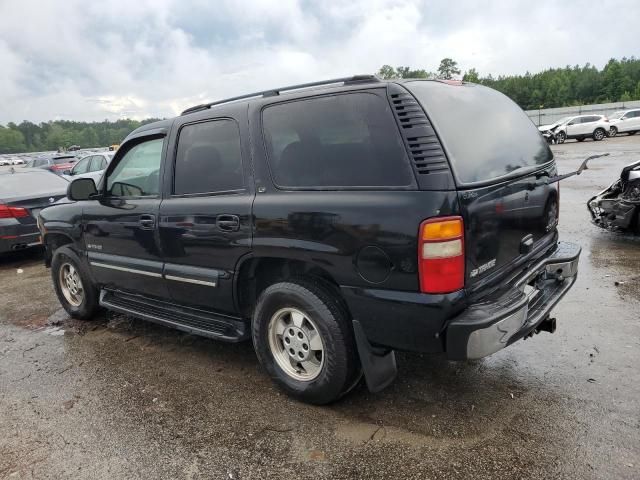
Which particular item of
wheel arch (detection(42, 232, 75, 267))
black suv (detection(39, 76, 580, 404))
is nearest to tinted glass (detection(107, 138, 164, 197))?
black suv (detection(39, 76, 580, 404))

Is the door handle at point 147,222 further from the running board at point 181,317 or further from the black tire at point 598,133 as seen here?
the black tire at point 598,133

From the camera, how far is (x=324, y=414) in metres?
3.03

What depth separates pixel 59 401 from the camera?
11.3ft

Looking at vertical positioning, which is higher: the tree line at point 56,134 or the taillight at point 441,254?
the tree line at point 56,134

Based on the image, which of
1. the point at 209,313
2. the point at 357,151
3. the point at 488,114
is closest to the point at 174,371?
the point at 209,313

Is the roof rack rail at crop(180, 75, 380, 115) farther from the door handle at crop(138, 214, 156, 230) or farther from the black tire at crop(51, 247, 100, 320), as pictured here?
the black tire at crop(51, 247, 100, 320)

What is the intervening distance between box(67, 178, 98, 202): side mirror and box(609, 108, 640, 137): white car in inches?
1300

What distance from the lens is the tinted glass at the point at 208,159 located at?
132 inches

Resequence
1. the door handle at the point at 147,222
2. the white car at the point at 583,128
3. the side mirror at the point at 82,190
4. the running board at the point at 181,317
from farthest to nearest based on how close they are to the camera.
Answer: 1. the white car at the point at 583,128
2. the side mirror at the point at 82,190
3. the door handle at the point at 147,222
4. the running board at the point at 181,317

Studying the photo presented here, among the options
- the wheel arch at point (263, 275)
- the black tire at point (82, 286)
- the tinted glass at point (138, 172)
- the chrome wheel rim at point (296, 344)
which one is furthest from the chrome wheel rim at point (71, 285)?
the chrome wheel rim at point (296, 344)

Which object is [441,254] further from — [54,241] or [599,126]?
[599,126]

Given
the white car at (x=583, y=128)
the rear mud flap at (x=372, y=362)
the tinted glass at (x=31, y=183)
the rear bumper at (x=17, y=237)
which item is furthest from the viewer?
the white car at (x=583, y=128)

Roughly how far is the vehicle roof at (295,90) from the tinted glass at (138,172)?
0.50 feet

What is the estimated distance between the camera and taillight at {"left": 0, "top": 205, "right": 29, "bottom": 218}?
7.35 metres
